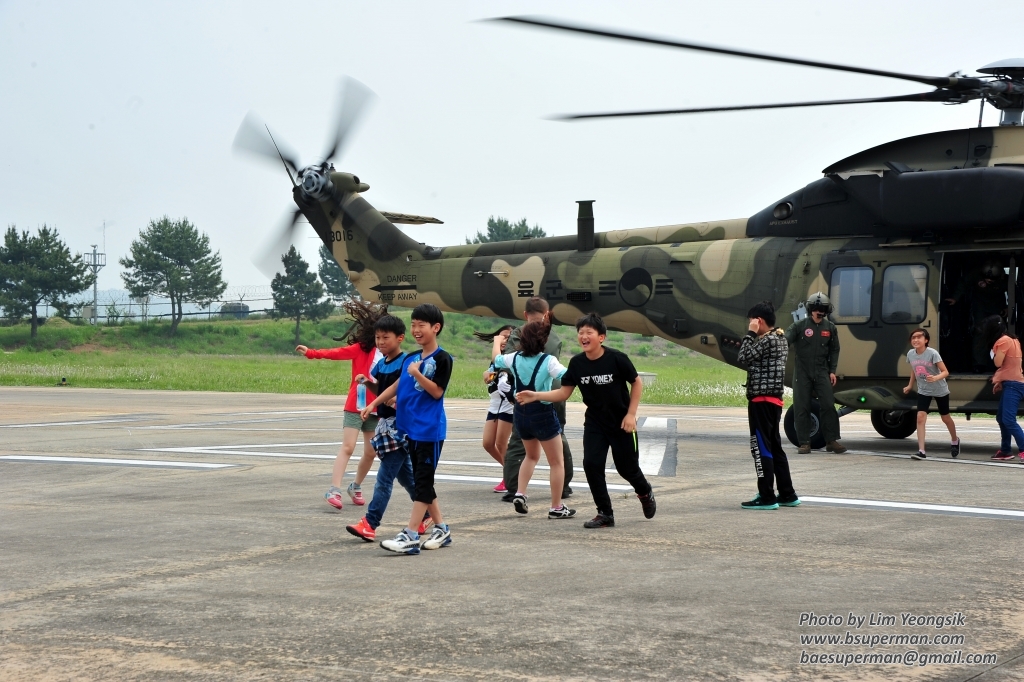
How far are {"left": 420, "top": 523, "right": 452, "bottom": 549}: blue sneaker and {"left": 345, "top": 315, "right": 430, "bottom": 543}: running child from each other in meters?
0.14

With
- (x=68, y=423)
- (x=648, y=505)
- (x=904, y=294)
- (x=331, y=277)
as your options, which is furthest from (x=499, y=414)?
(x=331, y=277)

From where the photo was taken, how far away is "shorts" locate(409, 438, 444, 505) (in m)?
7.29

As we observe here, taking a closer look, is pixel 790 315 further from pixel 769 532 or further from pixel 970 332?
pixel 769 532

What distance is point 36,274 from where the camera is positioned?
8431cm

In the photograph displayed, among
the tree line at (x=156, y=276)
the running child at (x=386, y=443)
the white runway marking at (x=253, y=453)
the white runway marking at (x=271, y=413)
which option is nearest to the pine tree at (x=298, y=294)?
the tree line at (x=156, y=276)

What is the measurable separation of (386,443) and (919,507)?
4486mm

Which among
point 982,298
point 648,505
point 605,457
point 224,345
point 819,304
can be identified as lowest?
point 224,345

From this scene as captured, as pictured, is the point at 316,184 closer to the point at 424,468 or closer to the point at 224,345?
the point at 424,468

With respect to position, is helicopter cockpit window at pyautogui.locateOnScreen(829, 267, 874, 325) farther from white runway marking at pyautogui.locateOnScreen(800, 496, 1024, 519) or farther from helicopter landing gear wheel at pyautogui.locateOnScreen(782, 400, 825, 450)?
white runway marking at pyautogui.locateOnScreen(800, 496, 1024, 519)

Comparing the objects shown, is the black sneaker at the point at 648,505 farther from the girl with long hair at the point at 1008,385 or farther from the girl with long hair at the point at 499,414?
the girl with long hair at the point at 1008,385

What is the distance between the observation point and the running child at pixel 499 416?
31.9 ft

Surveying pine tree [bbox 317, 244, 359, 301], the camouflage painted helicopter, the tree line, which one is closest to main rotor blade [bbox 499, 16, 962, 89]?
the camouflage painted helicopter

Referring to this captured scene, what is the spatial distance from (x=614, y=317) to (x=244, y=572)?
1105 centimetres

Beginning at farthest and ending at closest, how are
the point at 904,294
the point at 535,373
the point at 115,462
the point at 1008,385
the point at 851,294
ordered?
the point at 851,294 < the point at 904,294 < the point at 1008,385 < the point at 115,462 < the point at 535,373
